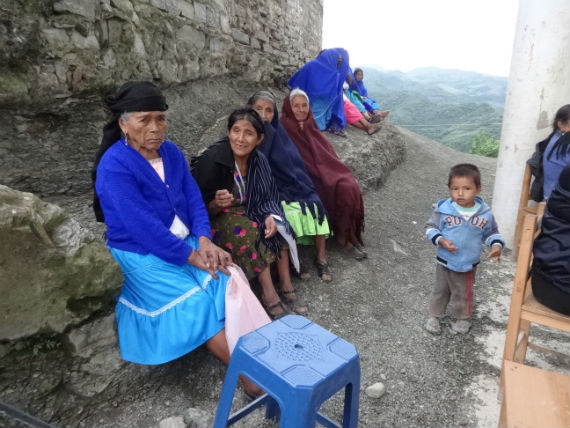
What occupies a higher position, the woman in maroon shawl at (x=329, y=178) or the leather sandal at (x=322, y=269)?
the woman in maroon shawl at (x=329, y=178)

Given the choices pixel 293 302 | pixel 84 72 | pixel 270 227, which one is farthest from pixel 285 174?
pixel 84 72

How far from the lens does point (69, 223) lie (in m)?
1.74

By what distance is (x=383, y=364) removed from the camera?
7.69ft

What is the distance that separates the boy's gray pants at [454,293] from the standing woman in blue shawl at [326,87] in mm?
3240

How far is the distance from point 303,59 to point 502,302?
574 centimetres

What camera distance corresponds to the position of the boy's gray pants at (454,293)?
2588 mm

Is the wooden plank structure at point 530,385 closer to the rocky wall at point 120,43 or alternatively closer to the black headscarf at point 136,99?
the black headscarf at point 136,99

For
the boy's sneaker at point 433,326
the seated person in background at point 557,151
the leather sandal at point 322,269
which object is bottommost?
the boy's sneaker at point 433,326

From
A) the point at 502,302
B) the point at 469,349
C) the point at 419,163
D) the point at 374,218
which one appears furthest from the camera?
the point at 419,163

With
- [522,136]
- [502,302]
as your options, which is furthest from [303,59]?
[502,302]

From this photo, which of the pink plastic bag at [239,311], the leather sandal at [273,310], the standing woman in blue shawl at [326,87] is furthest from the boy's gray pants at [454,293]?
the standing woman in blue shawl at [326,87]

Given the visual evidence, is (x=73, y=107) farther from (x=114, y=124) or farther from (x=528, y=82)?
(x=528, y=82)

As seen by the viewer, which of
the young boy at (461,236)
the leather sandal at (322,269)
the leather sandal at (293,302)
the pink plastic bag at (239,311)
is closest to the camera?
the pink plastic bag at (239,311)

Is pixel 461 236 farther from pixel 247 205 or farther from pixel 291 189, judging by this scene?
pixel 247 205
